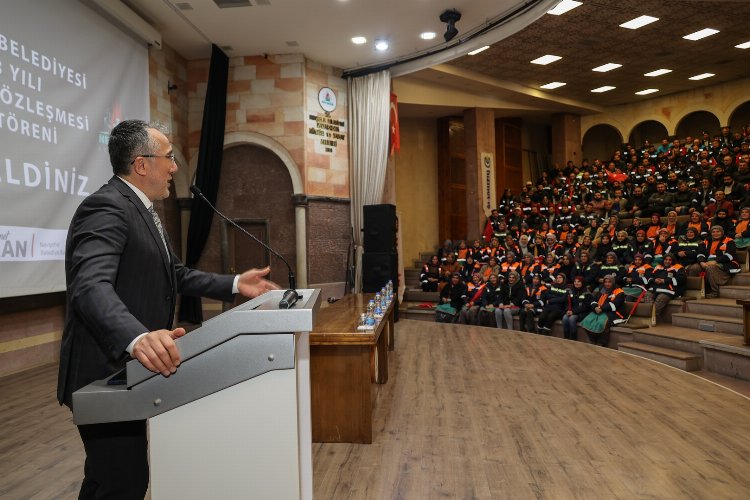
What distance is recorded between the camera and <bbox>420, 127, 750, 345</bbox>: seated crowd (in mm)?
6566

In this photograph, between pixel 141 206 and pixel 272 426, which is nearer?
pixel 272 426

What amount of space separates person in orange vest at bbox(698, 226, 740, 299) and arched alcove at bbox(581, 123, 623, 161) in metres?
10.7

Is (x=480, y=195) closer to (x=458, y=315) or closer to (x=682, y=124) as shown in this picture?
(x=458, y=315)

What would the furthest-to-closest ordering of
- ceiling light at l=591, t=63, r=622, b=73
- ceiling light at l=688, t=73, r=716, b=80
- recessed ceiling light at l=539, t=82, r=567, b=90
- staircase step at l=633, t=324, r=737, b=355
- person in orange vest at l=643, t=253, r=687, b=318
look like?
ceiling light at l=688, t=73, r=716, b=80 < recessed ceiling light at l=539, t=82, r=567, b=90 < ceiling light at l=591, t=63, r=622, b=73 < person in orange vest at l=643, t=253, r=687, b=318 < staircase step at l=633, t=324, r=737, b=355

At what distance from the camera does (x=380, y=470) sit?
100 inches

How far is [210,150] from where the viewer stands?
7.39 m

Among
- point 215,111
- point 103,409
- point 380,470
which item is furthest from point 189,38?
point 103,409

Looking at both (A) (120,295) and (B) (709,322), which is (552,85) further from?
(A) (120,295)

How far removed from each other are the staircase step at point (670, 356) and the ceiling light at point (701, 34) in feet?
21.8

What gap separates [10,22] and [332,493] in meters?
4.10

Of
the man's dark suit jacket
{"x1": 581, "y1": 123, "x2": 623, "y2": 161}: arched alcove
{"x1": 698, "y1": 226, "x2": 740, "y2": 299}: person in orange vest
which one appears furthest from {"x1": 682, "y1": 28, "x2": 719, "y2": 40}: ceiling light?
the man's dark suit jacket

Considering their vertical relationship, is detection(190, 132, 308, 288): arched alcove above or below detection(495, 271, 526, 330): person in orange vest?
above

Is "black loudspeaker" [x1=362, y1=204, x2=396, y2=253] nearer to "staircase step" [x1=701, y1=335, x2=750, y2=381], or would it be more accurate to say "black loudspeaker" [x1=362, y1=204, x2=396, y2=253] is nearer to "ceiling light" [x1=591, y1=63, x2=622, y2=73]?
"staircase step" [x1=701, y1=335, x2=750, y2=381]

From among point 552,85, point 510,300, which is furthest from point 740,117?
point 510,300
